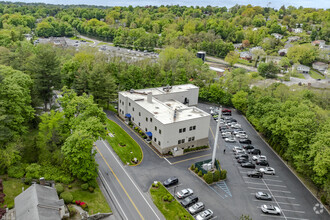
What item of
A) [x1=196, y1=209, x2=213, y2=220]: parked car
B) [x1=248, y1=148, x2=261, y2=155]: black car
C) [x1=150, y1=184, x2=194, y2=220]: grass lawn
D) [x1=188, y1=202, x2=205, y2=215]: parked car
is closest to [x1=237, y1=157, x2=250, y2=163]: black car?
[x1=248, y1=148, x2=261, y2=155]: black car

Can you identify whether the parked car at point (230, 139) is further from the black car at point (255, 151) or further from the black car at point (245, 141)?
the black car at point (255, 151)

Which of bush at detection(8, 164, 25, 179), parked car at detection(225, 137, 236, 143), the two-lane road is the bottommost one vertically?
the two-lane road

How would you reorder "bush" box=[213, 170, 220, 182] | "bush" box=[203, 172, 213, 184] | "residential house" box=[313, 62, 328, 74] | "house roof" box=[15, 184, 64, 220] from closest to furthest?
1. "house roof" box=[15, 184, 64, 220]
2. "bush" box=[203, 172, 213, 184]
3. "bush" box=[213, 170, 220, 182]
4. "residential house" box=[313, 62, 328, 74]

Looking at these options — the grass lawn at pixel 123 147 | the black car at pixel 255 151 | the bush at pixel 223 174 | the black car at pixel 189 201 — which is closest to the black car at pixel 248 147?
the black car at pixel 255 151

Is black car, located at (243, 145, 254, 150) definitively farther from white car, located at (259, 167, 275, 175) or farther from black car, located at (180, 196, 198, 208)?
black car, located at (180, 196, 198, 208)

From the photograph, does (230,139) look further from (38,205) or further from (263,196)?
(38,205)

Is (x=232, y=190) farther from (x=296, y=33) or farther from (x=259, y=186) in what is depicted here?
(x=296, y=33)
